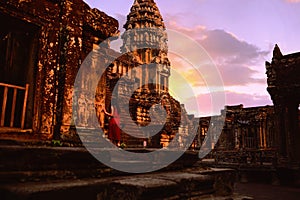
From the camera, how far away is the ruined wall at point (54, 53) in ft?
14.6

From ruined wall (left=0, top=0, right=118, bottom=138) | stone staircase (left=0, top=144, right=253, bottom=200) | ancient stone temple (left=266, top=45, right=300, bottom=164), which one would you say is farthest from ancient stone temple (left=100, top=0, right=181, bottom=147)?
stone staircase (left=0, top=144, right=253, bottom=200)

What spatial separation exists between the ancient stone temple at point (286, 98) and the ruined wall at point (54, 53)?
9.35m

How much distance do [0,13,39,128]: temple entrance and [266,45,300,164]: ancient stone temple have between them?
10292 mm

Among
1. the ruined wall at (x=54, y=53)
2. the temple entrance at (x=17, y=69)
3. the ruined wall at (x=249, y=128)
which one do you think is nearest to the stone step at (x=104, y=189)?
the ruined wall at (x=54, y=53)

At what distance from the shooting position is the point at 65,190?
2.29 m

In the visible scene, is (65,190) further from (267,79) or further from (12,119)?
(267,79)

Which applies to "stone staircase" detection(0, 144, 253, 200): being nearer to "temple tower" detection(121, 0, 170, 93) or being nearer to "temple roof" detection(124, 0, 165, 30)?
"temple tower" detection(121, 0, 170, 93)

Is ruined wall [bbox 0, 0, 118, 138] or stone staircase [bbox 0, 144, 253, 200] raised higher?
ruined wall [bbox 0, 0, 118, 138]

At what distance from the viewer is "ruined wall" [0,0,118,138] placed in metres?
4.44

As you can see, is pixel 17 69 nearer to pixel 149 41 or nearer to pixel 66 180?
pixel 66 180

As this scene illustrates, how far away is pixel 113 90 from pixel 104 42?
16268mm

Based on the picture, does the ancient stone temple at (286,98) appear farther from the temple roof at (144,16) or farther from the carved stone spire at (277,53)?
the temple roof at (144,16)

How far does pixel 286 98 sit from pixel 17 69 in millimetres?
10827

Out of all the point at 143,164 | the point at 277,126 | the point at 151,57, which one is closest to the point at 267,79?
the point at 277,126
